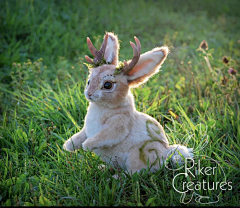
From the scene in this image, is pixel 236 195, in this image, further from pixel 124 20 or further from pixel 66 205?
pixel 124 20

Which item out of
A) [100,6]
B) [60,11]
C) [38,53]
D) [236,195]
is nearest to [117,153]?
[236,195]

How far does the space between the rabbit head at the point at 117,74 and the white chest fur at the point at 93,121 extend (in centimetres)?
10

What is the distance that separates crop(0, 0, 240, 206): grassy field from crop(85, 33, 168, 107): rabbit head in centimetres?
59

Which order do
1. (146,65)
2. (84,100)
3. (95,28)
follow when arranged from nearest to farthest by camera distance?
(146,65), (84,100), (95,28)

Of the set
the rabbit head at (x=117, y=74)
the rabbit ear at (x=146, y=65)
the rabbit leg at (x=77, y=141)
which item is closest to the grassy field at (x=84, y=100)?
the rabbit leg at (x=77, y=141)

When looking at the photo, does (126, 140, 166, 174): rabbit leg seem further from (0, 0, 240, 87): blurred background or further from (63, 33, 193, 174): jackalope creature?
(0, 0, 240, 87): blurred background

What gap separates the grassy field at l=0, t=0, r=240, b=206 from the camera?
2395 mm

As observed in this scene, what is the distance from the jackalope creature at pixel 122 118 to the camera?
232 centimetres

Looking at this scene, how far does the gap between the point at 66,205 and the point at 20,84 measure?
7.84 ft

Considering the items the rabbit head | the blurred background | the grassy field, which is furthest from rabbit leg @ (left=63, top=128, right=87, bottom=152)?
the blurred background

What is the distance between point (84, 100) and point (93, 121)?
4.05 feet

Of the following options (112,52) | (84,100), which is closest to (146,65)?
(112,52)

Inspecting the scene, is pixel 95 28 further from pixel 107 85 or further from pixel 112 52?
pixel 107 85

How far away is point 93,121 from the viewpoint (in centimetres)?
244
